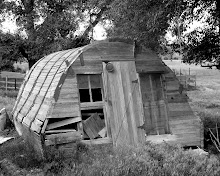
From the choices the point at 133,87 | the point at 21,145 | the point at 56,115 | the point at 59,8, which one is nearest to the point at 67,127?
the point at 56,115

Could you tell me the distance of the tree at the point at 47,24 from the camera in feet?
81.2

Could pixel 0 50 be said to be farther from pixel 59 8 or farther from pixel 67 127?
pixel 67 127

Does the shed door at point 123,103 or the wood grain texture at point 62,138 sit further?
the shed door at point 123,103

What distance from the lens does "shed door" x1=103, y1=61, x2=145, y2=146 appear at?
1037cm

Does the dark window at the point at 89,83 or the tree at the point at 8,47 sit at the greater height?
the tree at the point at 8,47

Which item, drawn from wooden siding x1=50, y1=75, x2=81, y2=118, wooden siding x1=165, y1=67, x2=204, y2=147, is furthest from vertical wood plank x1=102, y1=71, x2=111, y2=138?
wooden siding x1=165, y1=67, x2=204, y2=147

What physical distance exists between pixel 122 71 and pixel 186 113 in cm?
275

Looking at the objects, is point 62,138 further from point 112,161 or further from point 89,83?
point 112,161

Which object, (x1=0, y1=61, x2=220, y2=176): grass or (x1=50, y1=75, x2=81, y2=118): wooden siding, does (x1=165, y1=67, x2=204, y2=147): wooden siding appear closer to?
(x1=0, y1=61, x2=220, y2=176): grass

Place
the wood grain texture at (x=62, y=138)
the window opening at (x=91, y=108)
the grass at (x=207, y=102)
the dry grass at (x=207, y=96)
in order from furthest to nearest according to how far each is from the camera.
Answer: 1. the dry grass at (x=207, y=96)
2. the grass at (x=207, y=102)
3. the window opening at (x=91, y=108)
4. the wood grain texture at (x=62, y=138)

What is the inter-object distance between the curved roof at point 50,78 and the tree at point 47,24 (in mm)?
12035

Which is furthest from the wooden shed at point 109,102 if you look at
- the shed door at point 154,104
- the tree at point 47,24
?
the tree at point 47,24

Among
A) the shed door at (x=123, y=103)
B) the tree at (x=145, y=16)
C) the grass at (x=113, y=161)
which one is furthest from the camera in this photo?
the tree at (x=145, y=16)

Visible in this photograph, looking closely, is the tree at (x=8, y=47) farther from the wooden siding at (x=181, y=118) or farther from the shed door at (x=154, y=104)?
the wooden siding at (x=181, y=118)
